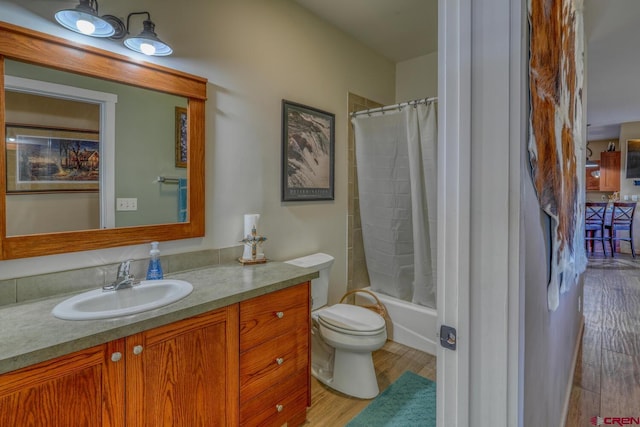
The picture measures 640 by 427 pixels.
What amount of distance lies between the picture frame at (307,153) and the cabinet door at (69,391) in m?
1.48

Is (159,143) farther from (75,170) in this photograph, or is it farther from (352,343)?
(352,343)

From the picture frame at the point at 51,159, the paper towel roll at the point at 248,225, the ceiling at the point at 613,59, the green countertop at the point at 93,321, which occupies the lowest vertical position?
the green countertop at the point at 93,321

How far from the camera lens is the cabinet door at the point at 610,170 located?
7305 millimetres

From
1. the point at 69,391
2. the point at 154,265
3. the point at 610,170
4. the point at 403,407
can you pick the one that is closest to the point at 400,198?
the point at 403,407

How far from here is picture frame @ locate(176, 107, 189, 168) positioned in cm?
181

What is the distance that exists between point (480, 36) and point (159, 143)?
1599mm

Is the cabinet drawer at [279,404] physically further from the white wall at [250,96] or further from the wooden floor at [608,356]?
the wooden floor at [608,356]

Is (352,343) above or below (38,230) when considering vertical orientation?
below

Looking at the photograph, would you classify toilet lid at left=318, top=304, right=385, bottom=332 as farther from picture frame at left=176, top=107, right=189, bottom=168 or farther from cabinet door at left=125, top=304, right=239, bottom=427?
picture frame at left=176, top=107, right=189, bottom=168

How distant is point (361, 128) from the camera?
288 cm

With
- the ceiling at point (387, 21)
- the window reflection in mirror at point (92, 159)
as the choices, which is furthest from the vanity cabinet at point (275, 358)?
the ceiling at point (387, 21)

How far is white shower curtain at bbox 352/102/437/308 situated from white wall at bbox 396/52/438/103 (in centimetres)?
71

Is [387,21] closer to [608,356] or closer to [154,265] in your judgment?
[154,265]

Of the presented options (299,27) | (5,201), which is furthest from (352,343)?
(299,27)
